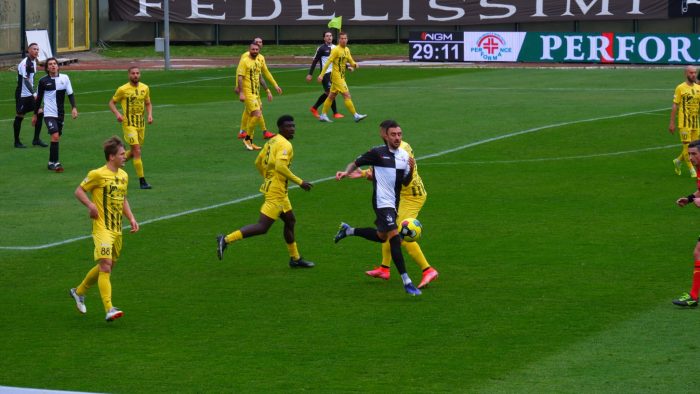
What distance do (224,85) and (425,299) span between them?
29915 mm

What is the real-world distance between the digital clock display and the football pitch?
21.9 m

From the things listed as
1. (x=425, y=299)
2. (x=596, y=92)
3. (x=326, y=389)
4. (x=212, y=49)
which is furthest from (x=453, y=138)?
(x=212, y=49)

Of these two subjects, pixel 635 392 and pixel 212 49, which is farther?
pixel 212 49

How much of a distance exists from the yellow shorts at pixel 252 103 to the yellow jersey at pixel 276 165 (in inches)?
444

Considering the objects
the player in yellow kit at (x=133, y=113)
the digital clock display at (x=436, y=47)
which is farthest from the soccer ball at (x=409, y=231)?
the digital clock display at (x=436, y=47)

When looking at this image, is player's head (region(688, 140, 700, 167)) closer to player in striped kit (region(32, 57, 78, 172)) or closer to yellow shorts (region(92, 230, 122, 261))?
yellow shorts (region(92, 230, 122, 261))

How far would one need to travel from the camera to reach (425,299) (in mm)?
14852

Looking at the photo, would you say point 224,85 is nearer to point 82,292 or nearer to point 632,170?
point 632,170

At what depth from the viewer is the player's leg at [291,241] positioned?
16625 mm

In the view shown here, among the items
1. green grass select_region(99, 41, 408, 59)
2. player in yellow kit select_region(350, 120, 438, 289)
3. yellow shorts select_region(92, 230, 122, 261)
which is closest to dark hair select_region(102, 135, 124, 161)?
yellow shorts select_region(92, 230, 122, 261)

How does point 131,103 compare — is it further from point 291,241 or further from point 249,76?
point 291,241

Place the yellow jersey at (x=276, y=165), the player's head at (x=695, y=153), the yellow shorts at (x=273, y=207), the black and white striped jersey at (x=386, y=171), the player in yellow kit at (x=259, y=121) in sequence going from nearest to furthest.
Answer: the player's head at (x=695, y=153)
the black and white striped jersey at (x=386, y=171)
the yellow jersey at (x=276, y=165)
the yellow shorts at (x=273, y=207)
the player in yellow kit at (x=259, y=121)

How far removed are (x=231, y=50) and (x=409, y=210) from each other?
4692cm

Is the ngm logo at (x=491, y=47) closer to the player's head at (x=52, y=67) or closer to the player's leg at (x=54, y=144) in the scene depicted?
the player's head at (x=52, y=67)
